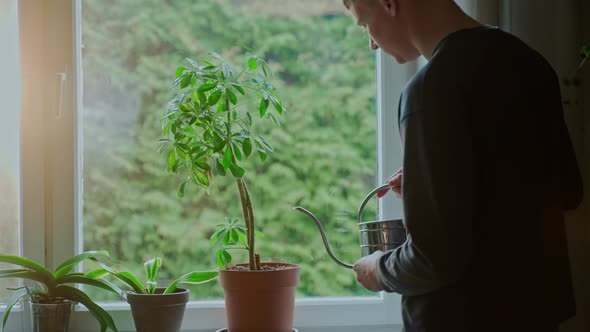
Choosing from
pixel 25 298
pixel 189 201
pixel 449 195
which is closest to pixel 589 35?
pixel 449 195

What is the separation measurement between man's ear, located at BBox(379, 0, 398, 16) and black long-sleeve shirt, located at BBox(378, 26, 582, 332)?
0.49 feet

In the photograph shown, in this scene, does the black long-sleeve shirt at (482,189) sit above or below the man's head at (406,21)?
below

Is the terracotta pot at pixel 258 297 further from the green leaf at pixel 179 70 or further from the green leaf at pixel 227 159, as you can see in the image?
the green leaf at pixel 179 70

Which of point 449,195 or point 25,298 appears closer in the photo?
point 449,195

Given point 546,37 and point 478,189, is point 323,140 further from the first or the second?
point 478,189

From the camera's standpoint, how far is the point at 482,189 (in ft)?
3.50

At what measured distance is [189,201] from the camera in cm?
205

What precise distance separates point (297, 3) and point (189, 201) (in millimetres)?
682

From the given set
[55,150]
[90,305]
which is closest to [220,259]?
[90,305]

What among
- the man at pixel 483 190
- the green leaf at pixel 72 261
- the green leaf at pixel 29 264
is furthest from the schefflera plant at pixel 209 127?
the man at pixel 483 190

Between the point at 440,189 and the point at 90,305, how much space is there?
1.13 m

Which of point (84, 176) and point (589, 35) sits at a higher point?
point (589, 35)

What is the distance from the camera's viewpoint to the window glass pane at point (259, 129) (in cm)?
204

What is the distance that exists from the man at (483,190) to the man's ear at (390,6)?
149 mm
